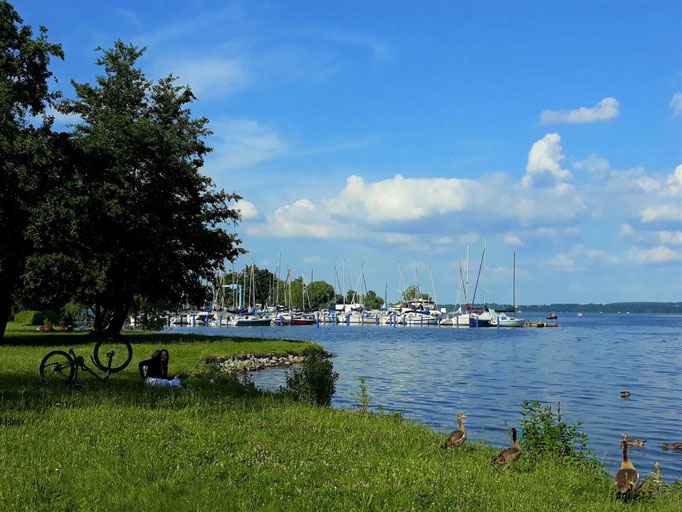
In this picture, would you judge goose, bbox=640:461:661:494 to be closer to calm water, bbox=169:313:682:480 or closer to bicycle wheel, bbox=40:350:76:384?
calm water, bbox=169:313:682:480

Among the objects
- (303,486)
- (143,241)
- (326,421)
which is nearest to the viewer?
(303,486)

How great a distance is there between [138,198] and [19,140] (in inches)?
363

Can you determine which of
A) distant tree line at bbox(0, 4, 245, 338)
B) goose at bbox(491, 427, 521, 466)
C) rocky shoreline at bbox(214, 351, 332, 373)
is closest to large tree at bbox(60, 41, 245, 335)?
distant tree line at bbox(0, 4, 245, 338)

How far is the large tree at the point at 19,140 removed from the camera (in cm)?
3569

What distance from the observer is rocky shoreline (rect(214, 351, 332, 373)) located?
37869 mm

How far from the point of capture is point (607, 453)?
19.8m

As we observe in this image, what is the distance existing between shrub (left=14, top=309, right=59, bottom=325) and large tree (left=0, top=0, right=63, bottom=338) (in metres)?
35.0

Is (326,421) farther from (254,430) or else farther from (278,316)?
(278,316)

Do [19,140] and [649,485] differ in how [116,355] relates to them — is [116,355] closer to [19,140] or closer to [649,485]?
[19,140]

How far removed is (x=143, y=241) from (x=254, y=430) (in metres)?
30.6

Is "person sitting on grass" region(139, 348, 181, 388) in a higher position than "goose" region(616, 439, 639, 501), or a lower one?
higher

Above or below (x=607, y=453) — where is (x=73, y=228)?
above

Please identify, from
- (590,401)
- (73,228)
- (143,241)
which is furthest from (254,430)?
(143,241)

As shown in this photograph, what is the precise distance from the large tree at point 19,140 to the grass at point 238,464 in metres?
21.4
